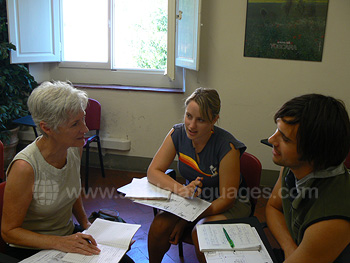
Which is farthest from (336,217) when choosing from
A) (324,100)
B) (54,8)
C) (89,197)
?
(54,8)

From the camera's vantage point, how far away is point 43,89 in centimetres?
148

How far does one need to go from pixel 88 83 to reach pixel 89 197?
5.17ft

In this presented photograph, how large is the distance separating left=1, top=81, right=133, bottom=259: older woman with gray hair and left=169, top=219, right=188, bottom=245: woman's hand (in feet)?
1.81

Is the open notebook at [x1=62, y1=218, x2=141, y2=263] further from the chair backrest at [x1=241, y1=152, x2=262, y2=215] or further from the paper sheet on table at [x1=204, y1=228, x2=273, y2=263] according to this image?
the chair backrest at [x1=241, y1=152, x2=262, y2=215]

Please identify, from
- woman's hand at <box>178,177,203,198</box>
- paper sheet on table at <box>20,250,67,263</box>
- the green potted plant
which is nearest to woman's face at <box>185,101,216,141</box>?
woman's hand at <box>178,177,203,198</box>

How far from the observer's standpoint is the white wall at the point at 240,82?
3.39 metres

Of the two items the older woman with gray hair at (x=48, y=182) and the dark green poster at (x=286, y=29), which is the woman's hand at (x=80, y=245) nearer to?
the older woman with gray hair at (x=48, y=182)

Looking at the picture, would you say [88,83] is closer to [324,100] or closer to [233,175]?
[233,175]

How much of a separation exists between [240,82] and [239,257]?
2.65 meters

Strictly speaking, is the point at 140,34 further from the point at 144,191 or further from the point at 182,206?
the point at 182,206

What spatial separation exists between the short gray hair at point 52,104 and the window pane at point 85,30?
2.80 metres

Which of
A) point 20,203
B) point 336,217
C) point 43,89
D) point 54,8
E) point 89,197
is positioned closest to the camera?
point 336,217

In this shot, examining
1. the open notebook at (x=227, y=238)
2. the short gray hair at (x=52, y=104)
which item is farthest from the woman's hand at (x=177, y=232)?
the short gray hair at (x=52, y=104)

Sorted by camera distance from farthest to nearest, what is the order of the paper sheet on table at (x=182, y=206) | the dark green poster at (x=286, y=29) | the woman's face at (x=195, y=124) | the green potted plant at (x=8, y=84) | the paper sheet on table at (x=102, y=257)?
1. the green potted plant at (x=8, y=84)
2. the dark green poster at (x=286, y=29)
3. the woman's face at (x=195, y=124)
4. the paper sheet on table at (x=182, y=206)
5. the paper sheet on table at (x=102, y=257)
